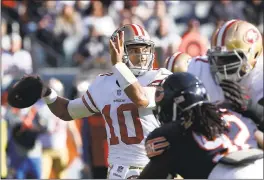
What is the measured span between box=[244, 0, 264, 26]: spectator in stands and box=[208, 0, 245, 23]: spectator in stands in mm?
86

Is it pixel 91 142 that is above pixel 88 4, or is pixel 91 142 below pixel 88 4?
below

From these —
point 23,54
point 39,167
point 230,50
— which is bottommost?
point 39,167

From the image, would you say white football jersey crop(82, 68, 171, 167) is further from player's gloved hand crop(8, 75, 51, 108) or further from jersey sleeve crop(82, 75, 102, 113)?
player's gloved hand crop(8, 75, 51, 108)

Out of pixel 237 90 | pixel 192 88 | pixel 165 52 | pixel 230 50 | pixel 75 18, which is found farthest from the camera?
pixel 75 18

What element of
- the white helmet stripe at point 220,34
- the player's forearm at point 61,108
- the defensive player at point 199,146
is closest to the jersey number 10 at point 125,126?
the player's forearm at point 61,108

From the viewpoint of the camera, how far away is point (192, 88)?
4.03m

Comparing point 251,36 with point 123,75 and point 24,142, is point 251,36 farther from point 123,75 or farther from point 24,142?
point 24,142

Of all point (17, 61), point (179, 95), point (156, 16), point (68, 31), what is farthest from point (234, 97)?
point (68, 31)

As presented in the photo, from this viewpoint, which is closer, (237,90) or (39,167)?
(237,90)

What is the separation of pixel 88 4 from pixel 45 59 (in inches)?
43.5

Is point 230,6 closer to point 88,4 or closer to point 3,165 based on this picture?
point 88,4

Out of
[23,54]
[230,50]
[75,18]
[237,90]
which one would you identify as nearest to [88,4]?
[75,18]

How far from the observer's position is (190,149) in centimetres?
392

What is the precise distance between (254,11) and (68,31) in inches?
105
